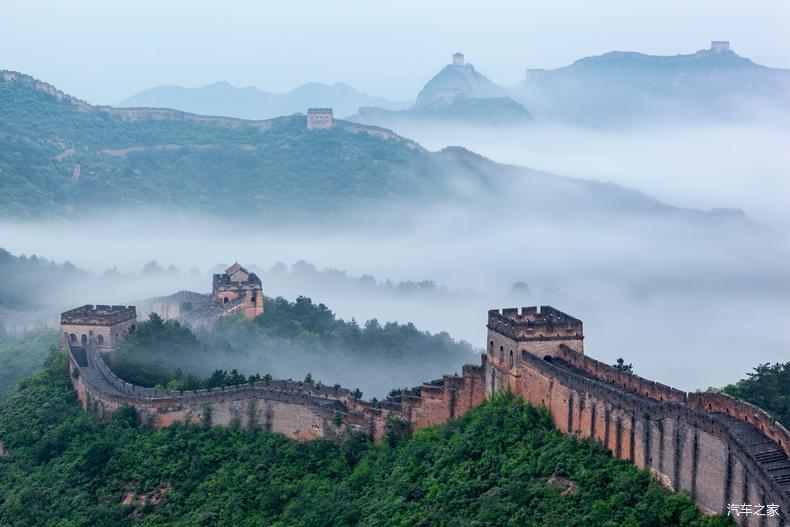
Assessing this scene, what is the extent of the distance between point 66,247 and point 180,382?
8910cm

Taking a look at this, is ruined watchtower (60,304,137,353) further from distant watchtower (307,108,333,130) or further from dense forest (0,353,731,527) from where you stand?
distant watchtower (307,108,333,130)

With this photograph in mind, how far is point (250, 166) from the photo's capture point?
19188 centimetres

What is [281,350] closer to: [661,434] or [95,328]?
[95,328]

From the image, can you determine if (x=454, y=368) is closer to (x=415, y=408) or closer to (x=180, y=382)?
(x=180, y=382)

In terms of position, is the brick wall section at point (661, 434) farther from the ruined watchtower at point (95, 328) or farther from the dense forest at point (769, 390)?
the ruined watchtower at point (95, 328)

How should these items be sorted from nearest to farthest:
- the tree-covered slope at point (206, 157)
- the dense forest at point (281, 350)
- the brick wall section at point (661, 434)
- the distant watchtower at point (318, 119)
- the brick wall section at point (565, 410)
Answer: the brick wall section at point (661, 434), the brick wall section at point (565, 410), the dense forest at point (281, 350), the tree-covered slope at point (206, 157), the distant watchtower at point (318, 119)

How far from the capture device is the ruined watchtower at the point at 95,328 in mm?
69875

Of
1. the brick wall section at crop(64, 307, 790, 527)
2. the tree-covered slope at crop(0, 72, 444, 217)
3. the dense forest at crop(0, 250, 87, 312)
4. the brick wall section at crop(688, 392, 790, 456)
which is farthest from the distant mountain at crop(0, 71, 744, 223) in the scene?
the brick wall section at crop(688, 392, 790, 456)

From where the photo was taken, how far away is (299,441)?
5509 cm

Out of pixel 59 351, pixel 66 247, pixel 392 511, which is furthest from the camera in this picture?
pixel 66 247

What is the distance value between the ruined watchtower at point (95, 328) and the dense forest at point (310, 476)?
426 cm

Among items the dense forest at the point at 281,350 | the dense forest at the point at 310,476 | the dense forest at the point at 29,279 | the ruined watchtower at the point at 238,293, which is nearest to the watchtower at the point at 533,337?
the dense forest at the point at 310,476

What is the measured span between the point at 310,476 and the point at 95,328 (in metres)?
21.4

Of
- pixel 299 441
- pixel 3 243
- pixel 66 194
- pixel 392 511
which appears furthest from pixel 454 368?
pixel 66 194
